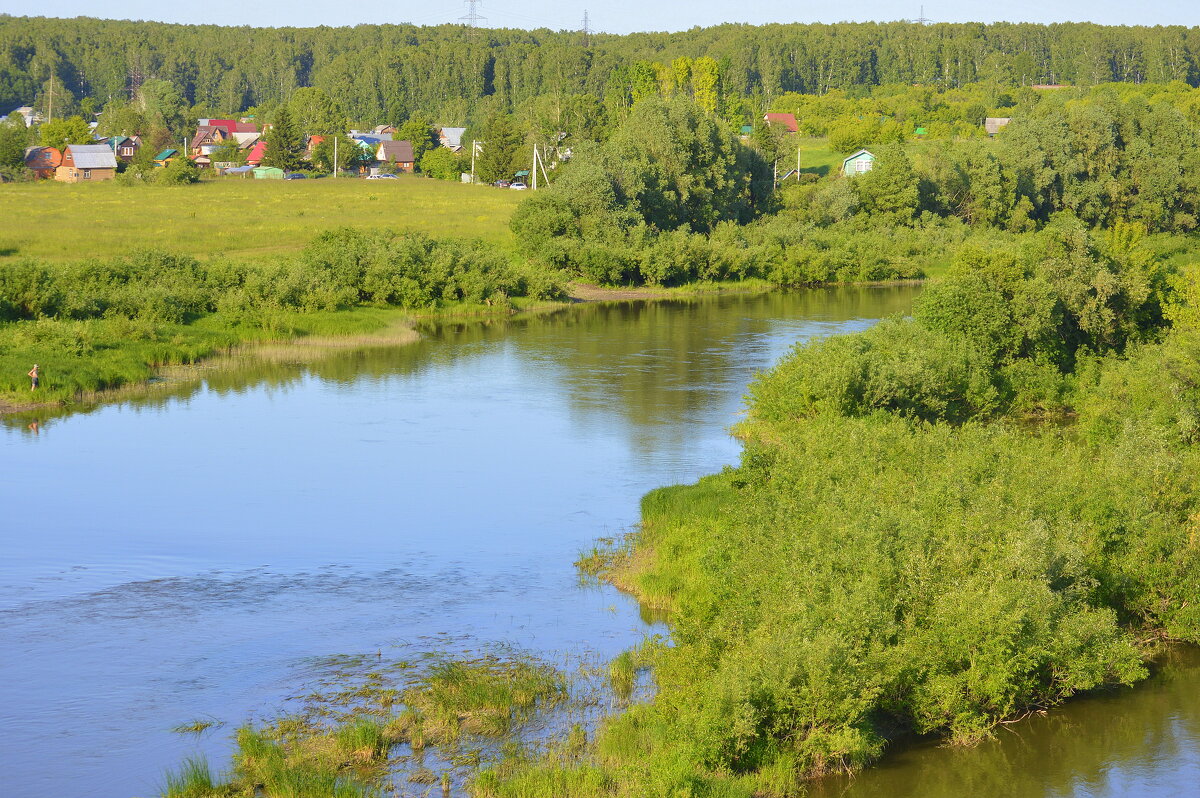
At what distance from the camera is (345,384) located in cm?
3478

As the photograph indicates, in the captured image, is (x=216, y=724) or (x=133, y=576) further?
(x=133, y=576)

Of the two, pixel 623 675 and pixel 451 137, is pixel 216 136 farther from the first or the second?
pixel 623 675

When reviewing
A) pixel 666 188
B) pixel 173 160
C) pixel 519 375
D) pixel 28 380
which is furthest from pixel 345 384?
pixel 173 160

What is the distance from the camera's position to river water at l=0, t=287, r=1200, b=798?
13.5 meters

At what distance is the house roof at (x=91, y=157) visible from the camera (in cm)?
9981

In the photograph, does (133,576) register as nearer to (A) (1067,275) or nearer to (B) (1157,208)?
(A) (1067,275)

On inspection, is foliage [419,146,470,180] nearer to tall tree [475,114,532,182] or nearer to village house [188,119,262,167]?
tall tree [475,114,532,182]

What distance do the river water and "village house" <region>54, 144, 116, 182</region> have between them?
232ft

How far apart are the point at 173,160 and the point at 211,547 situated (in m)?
79.0

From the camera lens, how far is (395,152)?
12275 centimetres

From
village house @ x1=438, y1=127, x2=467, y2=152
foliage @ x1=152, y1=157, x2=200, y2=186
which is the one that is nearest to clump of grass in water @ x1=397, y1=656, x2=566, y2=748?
foliage @ x1=152, y1=157, x2=200, y2=186

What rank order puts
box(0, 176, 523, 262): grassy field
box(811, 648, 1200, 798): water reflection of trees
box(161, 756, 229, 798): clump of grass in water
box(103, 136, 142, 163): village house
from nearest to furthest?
box(161, 756, 229, 798): clump of grass in water, box(811, 648, 1200, 798): water reflection of trees, box(0, 176, 523, 262): grassy field, box(103, 136, 142, 163): village house

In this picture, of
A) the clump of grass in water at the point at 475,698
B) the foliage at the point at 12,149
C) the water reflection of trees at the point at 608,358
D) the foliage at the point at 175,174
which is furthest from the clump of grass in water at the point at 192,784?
the foliage at the point at 12,149

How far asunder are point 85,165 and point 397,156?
30.9 metres
